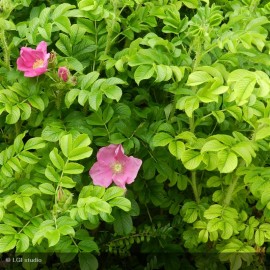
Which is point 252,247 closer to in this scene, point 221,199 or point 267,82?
point 221,199

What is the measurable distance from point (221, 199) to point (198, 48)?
531 mm

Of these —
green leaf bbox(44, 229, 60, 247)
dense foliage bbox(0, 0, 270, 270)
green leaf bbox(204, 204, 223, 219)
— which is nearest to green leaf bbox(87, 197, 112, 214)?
dense foliage bbox(0, 0, 270, 270)

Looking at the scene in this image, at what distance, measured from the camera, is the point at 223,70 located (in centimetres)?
167

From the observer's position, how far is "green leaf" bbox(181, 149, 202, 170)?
1.58 meters

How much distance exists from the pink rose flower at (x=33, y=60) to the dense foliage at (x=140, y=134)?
0.11 feet

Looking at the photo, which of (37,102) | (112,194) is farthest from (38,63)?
(112,194)

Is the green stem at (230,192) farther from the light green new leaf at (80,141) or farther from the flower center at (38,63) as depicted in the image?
the flower center at (38,63)

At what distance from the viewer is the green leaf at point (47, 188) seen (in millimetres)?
1533

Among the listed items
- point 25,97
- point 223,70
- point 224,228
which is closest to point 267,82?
point 223,70

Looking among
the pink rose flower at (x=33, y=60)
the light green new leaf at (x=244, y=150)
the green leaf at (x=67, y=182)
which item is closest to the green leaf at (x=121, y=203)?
the green leaf at (x=67, y=182)

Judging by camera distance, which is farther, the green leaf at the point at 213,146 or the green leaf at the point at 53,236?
the green leaf at the point at 213,146

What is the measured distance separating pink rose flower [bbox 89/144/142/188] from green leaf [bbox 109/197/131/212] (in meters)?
0.21

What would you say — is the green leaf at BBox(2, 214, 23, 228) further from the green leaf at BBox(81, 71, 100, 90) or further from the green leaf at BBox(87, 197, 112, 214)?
the green leaf at BBox(81, 71, 100, 90)

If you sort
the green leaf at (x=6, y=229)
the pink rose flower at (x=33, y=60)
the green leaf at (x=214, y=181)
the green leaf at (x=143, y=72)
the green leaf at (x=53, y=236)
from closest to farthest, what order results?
1. the green leaf at (x=53, y=236)
2. the green leaf at (x=6, y=229)
3. the green leaf at (x=143, y=72)
4. the pink rose flower at (x=33, y=60)
5. the green leaf at (x=214, y=181)
